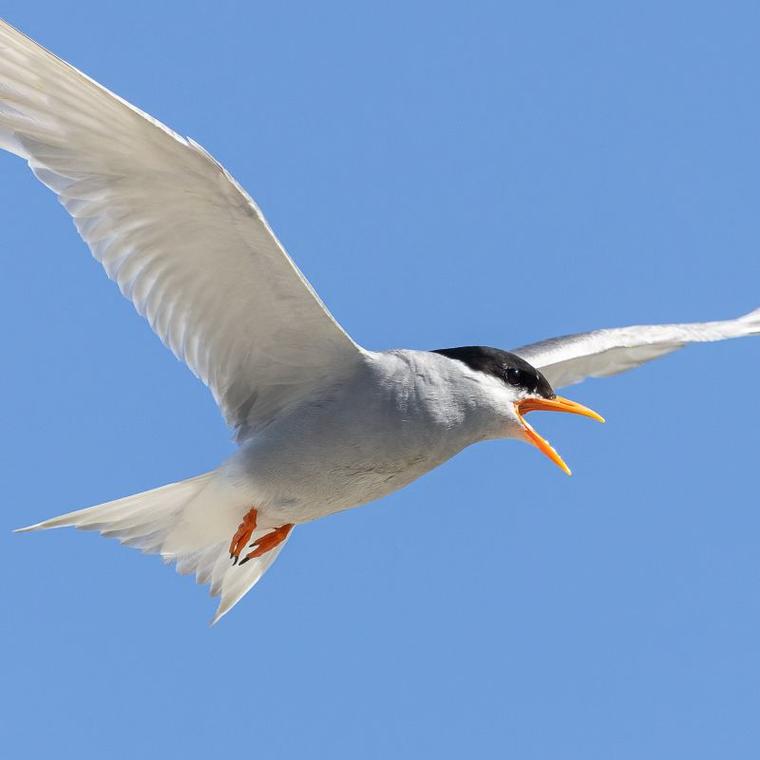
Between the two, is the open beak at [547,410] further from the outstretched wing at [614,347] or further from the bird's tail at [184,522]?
the bird's tail at [184,522]

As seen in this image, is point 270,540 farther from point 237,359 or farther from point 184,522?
point 237,359

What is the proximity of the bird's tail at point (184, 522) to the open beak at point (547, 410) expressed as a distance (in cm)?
134

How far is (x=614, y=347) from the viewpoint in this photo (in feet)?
27.7

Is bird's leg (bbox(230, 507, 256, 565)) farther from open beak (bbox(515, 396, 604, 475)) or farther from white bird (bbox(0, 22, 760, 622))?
open beak (bbox(515, 396, 604, 475))

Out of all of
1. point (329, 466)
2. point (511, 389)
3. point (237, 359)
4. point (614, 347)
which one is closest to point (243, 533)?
point (329, 466)

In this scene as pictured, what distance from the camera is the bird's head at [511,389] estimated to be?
676 centimetres

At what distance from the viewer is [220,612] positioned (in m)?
7.34

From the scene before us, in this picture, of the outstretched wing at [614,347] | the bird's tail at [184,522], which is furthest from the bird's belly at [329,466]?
the outstretched wing at [614,347]

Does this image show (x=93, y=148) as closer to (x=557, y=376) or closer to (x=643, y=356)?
(x=557, y=376)

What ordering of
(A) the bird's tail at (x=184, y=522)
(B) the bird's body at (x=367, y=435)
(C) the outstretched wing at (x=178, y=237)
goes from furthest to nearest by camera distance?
(A) the bird's tail at (x=184, y=522) < (B) the bird's body at (x=367, y=435) < (C) the outstretched wing at (x=178, y=237)

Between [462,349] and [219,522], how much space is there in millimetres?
1382

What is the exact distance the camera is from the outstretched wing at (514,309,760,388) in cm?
820

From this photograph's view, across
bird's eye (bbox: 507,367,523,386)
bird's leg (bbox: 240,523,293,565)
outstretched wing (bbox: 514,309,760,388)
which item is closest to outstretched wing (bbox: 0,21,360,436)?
bird's leg (bbox: 240,523,293,565)

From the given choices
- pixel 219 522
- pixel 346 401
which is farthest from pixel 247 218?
pixel 219 522
